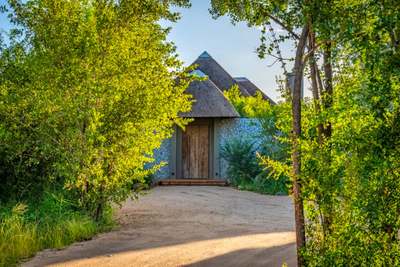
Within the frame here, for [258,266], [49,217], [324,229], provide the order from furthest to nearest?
[49,217] → [258,266] → [324,229]

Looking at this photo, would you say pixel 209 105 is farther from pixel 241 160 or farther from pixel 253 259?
pixel 253 259

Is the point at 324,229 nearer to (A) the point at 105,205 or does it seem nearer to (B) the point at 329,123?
(B) the point at 329,123

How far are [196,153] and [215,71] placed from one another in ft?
19.1

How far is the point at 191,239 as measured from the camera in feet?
20.1

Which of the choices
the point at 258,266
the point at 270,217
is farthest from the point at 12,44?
the point at 258,266

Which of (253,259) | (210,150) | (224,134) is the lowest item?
(253,259)

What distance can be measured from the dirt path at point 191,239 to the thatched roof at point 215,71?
10360 mm

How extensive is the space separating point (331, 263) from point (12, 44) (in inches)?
308

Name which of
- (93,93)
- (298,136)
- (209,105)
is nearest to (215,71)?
(209,105)

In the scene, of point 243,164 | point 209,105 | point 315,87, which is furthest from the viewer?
point 209,105

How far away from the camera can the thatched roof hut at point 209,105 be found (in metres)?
14.9

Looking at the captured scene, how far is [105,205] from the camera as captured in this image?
7.15 m

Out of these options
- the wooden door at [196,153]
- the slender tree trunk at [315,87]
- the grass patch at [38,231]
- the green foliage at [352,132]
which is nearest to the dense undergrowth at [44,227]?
the grass patch at [38,231]

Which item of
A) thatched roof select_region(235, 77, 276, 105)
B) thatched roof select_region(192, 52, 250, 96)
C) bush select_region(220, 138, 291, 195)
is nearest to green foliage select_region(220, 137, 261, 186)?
bush select_region(220, 138, 291, 195)
